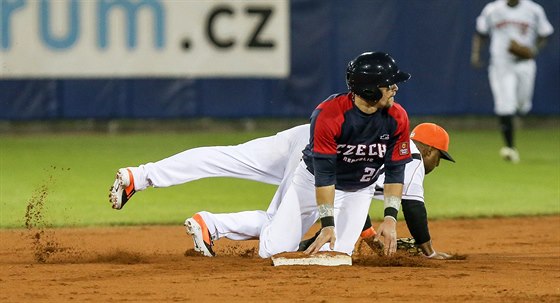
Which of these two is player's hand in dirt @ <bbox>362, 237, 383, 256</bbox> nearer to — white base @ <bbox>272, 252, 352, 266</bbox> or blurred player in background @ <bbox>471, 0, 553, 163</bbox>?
white base @ <bbox>272, 252, 352, 266</bbox>

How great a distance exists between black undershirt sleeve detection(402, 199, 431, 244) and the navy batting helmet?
0.97 m

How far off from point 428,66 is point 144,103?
4.39m

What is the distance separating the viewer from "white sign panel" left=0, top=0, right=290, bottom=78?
52.8ft

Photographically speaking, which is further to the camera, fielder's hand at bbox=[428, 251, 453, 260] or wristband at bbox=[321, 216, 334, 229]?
fielder's hand at bbox=[428, 251, 453, 260]

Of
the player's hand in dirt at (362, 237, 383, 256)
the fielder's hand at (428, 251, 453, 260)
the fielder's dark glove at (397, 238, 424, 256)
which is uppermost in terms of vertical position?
the player's hand in dirt at (362, 237, 383, 256)

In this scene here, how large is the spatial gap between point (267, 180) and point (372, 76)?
59.6 inches

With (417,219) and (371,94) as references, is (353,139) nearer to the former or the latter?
(371,94)

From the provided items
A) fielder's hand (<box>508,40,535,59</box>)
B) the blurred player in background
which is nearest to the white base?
the blurred player in background

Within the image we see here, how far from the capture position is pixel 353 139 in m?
6.56

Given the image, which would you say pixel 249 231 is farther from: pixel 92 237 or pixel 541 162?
pixel 541 162

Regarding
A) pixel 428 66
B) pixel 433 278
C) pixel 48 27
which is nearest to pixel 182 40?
pixel 48 27

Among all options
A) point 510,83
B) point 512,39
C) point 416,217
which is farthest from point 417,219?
point 512,39

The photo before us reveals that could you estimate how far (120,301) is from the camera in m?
5.50

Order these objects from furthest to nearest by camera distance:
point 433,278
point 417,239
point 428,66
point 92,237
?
point 428,66 → point 92,237 → point 417,239 → point 433,278
